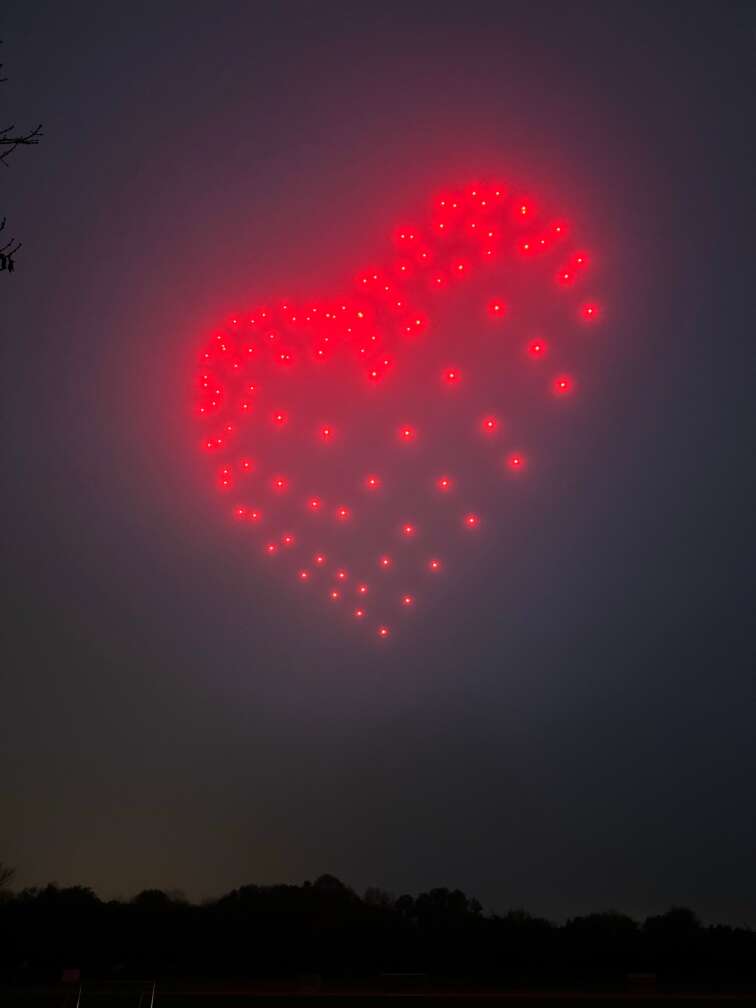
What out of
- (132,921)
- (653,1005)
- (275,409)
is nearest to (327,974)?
(132,921)

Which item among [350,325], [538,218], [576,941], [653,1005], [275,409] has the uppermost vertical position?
[538,218]

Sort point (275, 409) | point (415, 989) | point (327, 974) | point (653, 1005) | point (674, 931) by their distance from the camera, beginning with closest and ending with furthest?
point (275, 409) < point (653, 1005) < point (415, 989) < point (327, 974) < point (674, 931)

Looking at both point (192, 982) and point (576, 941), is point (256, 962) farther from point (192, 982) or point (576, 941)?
point (576, 941)

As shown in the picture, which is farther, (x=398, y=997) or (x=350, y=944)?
(x=350, y=944)

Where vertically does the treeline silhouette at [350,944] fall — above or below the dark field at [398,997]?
above

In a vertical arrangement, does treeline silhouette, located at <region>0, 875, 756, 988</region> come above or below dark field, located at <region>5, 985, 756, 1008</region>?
above

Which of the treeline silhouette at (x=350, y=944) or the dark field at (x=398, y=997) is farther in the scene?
the treeline silhouette at (x=350, y=944)

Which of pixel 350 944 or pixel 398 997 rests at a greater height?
pixel 350 944

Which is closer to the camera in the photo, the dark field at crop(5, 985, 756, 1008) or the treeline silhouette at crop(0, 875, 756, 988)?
the dark field at crop(5, 985, 756, 1008)
